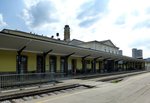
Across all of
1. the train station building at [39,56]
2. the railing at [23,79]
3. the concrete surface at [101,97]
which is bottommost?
the concrete surface at [101,97]

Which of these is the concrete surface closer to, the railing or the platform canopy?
the railing

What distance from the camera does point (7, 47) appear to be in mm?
22938

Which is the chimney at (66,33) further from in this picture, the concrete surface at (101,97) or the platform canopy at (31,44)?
the concrete surface at (101,97)

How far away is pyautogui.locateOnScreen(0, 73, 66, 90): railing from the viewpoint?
734 inches

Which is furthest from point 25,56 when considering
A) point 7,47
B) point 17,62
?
point 7,47

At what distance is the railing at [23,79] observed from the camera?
18644mm

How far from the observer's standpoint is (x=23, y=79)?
2091 centimetres

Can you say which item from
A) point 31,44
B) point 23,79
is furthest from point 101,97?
point 31,44

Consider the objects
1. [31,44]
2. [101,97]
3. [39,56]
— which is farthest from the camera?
[39,56]

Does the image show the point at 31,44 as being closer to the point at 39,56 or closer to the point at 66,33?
Answer: the point at 39,56

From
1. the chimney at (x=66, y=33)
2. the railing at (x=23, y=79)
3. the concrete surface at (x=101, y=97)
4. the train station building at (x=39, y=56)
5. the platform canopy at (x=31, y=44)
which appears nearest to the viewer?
the concrete surface at (x=101, y=97)

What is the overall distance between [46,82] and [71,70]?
522 inches

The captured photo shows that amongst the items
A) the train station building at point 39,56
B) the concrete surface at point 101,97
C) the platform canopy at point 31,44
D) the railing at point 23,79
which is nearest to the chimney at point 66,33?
the train station building at point 39,56

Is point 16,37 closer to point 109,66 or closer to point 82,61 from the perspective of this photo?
point 82,61
